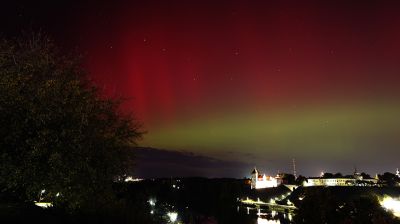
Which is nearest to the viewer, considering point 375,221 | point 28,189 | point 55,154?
point 55,154

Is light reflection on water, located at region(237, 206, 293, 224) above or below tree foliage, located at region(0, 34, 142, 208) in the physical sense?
below

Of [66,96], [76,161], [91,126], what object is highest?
[66,96]

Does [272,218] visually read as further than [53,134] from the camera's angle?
Yes

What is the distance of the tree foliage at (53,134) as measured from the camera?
16.7 m

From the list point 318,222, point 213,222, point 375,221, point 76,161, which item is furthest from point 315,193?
point 76,161

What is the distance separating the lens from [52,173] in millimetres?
16641

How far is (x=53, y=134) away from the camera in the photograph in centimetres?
1706

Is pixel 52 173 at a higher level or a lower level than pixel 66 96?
lower

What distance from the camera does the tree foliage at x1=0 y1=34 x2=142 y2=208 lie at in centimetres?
1670

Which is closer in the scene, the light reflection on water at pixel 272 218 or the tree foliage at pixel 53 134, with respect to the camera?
the tree foliage at pixel 53 134

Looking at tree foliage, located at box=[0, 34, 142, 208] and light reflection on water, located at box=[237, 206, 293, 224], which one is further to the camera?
light reflection on water, located at box=[237, 206, 293, 224]

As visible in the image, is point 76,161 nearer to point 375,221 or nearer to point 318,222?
point 375,221

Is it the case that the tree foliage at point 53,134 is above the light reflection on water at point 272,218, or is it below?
above

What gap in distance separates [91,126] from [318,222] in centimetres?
2905
